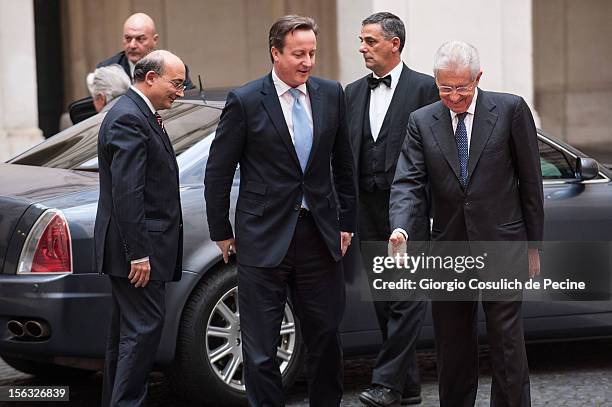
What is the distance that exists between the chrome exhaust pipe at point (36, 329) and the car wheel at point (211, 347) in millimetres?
630

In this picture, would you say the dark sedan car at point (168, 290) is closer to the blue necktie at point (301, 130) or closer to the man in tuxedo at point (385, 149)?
the man in tuxedo at point (385, 149)

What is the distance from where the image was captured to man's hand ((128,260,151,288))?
5.71 metres

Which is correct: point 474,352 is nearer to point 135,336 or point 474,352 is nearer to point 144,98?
point 135,336

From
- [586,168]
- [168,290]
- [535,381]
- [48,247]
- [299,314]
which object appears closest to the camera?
[299,314]

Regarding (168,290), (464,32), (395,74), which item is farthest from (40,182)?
(464,32)

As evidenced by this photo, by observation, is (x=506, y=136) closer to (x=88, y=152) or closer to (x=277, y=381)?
(x=277, y=381)

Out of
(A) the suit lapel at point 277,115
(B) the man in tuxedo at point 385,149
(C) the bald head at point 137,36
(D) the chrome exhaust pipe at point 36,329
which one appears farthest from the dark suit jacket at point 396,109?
(C) the bald head at point 137,36

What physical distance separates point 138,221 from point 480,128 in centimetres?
150

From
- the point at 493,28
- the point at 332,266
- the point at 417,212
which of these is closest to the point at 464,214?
the point at 417,212

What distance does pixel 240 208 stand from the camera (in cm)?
584

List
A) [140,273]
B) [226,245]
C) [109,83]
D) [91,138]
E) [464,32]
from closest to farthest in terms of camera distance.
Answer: [140,273]
[226,245]
[91,138]
[109,83]
[464,32]

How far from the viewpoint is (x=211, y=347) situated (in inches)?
261

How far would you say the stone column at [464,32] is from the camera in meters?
14.2

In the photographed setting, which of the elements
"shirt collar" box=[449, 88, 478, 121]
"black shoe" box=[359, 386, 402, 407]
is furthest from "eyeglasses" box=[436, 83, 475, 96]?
"black shoe" box=[359, 386, 402, 407]
